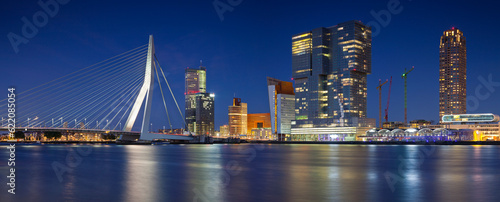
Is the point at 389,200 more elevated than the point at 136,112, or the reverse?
the point at 136,112

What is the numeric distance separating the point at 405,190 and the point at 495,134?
18099cm

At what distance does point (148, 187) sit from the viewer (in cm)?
2177

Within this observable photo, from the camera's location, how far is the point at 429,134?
166m

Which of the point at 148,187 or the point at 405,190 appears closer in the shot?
the point at 405,190

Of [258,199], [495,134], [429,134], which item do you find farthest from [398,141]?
[258,199]

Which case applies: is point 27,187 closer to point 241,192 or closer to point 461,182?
point 241,192

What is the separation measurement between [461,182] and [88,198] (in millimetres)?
20225

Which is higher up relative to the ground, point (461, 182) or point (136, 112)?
point (136, 112)

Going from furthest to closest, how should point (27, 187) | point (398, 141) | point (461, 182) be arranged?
1. point (398, 141)
2. point (461, 182)
3. point (27, 187)

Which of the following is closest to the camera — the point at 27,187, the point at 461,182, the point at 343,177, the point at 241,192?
the point at 241,192

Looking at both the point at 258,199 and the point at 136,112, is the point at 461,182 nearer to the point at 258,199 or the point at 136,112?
the point at 258,199

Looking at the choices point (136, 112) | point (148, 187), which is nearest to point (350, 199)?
point (148, 187)

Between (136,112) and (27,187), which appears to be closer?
(27,187)

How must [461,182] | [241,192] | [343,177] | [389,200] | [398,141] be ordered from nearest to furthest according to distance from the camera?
1. [389,200]
2. [241,192]
3. [461,182]
4. [343,177]
5. [398,141]
